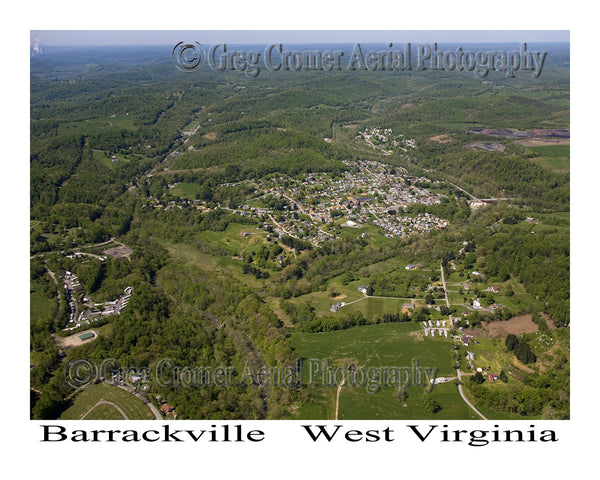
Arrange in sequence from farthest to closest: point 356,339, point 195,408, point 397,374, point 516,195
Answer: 1. point 516,195
2. point 356,339
3. point 397,374
4. point 195,408

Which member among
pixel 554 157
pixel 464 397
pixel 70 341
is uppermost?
pixel 554 157

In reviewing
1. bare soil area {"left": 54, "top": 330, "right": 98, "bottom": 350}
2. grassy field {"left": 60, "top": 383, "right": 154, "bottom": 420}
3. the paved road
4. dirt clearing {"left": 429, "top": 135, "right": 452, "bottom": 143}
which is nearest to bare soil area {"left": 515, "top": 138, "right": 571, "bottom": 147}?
dirt clearing {"left": 429, "top": 135, "right": 452, "bottom": 143}

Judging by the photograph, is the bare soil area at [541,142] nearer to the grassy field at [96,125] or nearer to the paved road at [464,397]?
the paved road at [464,397]

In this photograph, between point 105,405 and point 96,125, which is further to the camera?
point 96,125

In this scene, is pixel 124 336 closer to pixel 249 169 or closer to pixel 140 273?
pixel 140 273

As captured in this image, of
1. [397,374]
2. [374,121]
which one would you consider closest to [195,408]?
[397,374]

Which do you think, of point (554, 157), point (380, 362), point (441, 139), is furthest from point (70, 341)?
point (441, 139)

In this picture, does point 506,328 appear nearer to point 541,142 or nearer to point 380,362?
point 380,362
